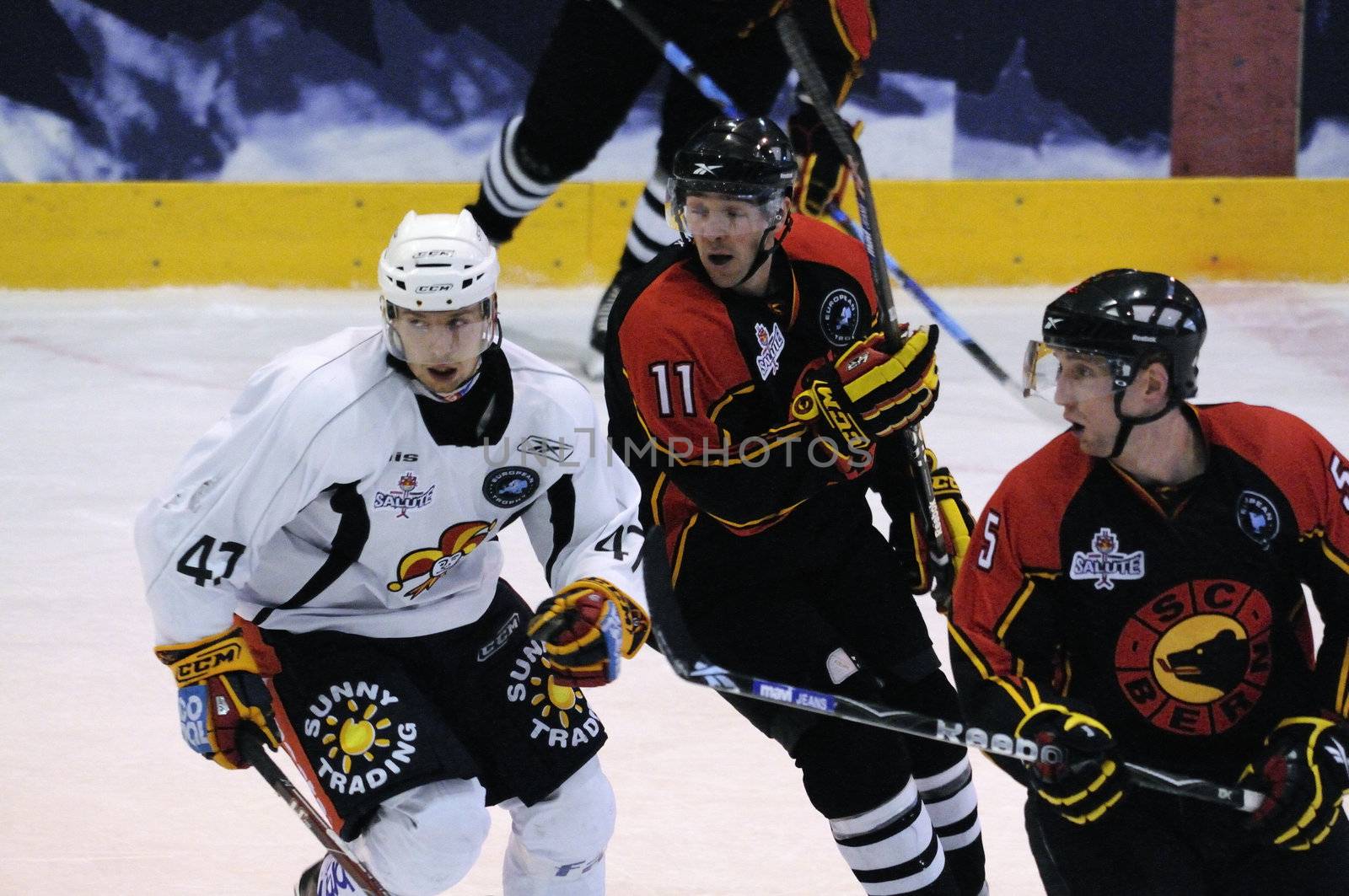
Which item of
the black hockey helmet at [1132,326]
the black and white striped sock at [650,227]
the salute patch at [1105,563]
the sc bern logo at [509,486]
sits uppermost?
the black hockey helmet at [1132,326]

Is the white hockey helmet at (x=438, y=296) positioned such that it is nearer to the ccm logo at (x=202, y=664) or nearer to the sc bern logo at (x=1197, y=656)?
the ccm logo at (x=202, y=664)

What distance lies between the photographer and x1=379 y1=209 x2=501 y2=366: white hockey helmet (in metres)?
1.95

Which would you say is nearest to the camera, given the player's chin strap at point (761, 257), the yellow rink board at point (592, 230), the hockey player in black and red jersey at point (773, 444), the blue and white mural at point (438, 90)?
the hockey player in black and red jersey at point (773, 444)

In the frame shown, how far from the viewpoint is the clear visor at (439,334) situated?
195 cm

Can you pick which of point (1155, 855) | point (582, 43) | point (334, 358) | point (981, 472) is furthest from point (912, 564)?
point (582, 43)

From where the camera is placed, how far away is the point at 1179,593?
1.78m

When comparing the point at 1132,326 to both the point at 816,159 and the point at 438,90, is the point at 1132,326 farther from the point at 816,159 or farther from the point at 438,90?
the point at 438,90

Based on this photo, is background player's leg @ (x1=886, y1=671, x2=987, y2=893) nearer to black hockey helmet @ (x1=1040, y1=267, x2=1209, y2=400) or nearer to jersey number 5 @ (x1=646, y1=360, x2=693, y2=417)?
jersey number 5 @ (x1=646, y1=360, x2=693, y2=417)

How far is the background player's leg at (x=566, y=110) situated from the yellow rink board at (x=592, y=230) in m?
1.11

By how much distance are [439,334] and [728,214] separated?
47cm

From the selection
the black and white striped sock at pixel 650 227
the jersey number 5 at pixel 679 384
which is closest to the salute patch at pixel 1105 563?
the jersey number 5 at pixel 679 384

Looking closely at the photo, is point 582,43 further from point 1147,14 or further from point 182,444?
point 1147,14

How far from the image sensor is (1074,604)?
1829 mm

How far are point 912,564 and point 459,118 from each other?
169 inches
